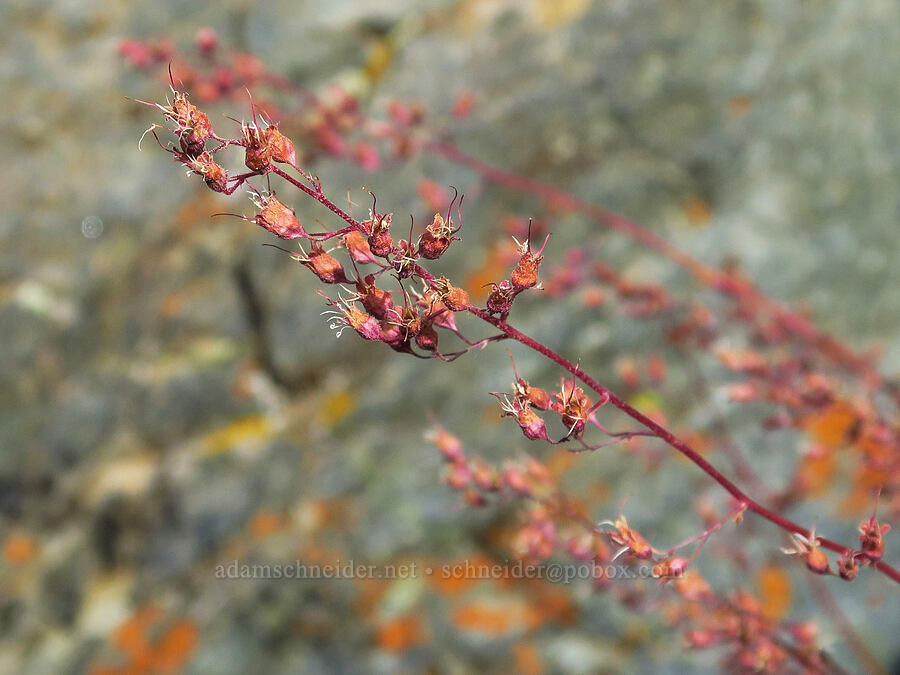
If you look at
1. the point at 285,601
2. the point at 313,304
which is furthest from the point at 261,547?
the point at 313,304

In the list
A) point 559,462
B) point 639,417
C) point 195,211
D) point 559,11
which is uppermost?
point 559,11

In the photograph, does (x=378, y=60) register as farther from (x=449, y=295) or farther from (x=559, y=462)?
(x=449, y=295)

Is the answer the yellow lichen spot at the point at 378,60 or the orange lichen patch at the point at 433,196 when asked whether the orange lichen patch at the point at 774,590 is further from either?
the yellow lichen spot at the point at 378,60

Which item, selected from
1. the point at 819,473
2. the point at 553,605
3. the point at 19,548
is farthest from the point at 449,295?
the point at 19,548

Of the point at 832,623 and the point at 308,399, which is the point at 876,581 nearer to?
the point at 832,623

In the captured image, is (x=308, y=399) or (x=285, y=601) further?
(x=308, y=399)

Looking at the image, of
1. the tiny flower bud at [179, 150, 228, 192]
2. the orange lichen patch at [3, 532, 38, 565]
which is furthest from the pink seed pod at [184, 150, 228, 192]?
the orange lichen patch at [3, 532, 38, 565]
